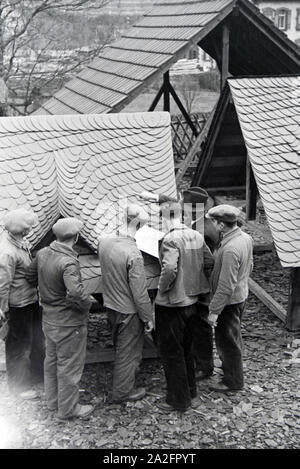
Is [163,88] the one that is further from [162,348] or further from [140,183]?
[162,348]

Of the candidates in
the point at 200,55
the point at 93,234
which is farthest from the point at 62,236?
the point at 200,55

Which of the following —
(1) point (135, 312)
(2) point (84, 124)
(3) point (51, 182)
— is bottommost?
(1) point (135, 312)

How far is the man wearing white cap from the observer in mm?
4359

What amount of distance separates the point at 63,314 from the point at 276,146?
10.3ft

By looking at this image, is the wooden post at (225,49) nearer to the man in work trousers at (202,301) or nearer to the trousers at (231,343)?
the man in work trousers at (202,301)

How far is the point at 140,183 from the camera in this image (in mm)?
5293

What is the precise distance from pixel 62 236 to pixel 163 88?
684 cm

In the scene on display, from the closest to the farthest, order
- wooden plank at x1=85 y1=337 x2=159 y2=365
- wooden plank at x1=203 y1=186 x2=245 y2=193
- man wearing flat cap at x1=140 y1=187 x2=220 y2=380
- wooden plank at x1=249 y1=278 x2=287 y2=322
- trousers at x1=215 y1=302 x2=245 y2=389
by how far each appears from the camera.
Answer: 1. trousers at x1=215 y1=302 x2=245 y2=389
2. man wearing flat cap at x1=140 y1=187 x2=220 y2=380
3. wooden plank at x1=85 y1=337 x2=159 y2=365
4. wooden plank at x1=249 y1=278 x2=287 y2=322
5. wooden plank at x1=203 y1=186 x2=245 y2=193

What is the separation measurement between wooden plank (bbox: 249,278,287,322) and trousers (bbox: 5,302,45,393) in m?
2.80

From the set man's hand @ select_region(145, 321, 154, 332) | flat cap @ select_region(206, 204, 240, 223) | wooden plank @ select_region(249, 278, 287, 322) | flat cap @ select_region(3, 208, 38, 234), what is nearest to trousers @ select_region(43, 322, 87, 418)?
man's hand @ select_region(145, 321, 154, 332)

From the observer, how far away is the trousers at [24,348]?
4598 mm

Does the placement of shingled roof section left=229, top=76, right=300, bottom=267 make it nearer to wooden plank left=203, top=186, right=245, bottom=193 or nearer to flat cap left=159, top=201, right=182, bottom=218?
flat cap left=159, top=201, right=182, bottom=218

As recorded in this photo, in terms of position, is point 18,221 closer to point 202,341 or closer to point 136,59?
point 202,341

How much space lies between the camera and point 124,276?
171 inches
